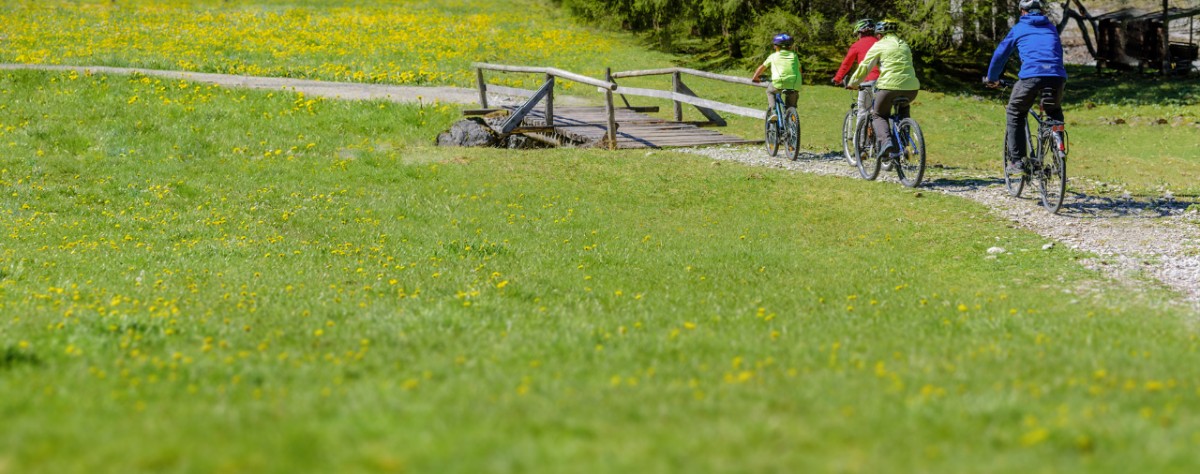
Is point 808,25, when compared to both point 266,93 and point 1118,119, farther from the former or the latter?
point 266,93

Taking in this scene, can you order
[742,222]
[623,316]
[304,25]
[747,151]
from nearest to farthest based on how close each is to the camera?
[623,316] → [742,222] → [747,151] → [304,25]

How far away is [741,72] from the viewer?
32250 mm

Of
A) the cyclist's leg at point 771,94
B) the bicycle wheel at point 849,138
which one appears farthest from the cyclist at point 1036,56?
the cyclist's leg at point 771,94

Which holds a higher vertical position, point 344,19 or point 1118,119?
point 344,19

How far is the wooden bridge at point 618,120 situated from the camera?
1930 cm

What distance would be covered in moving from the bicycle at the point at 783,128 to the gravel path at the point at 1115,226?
1.43m

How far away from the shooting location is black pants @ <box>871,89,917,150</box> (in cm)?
1327

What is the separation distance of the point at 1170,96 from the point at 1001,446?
29560 millimetres

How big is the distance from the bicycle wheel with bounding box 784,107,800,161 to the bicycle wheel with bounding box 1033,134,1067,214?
4.77 metres

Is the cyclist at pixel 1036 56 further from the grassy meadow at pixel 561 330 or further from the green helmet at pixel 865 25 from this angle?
the green helmet at pixel 865 25

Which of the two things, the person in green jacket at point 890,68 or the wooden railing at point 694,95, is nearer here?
the person in green jacket at point 890,68

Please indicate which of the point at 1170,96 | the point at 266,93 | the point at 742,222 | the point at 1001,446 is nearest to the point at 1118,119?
the point at 1170,96

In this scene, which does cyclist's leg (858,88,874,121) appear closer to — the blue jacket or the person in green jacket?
the person in green jacket

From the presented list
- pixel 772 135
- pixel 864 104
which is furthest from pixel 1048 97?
pixel 772 135
